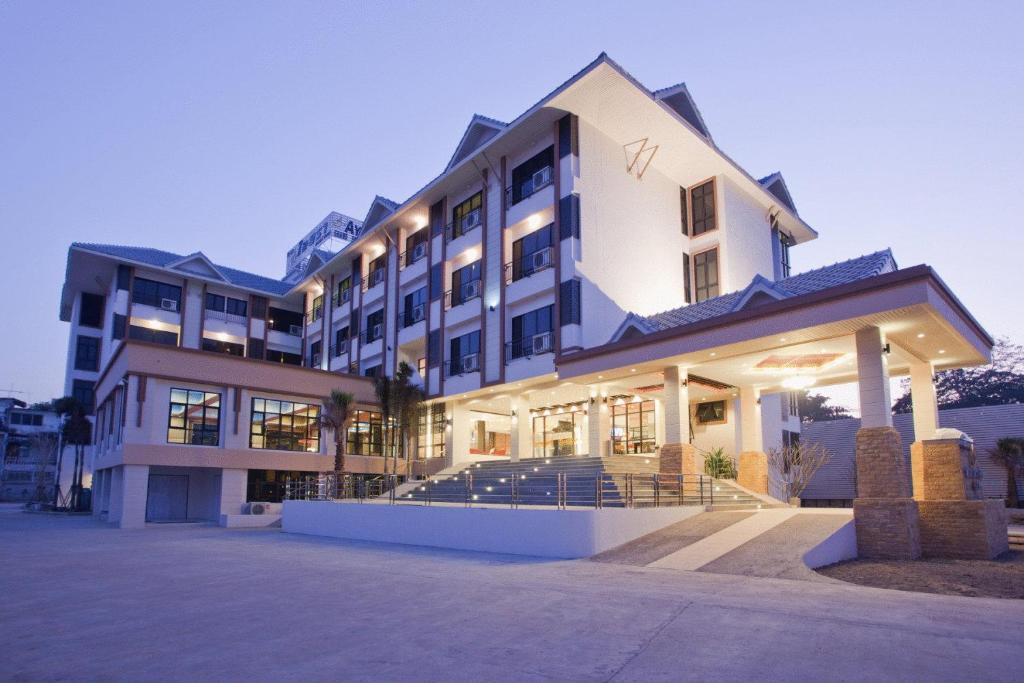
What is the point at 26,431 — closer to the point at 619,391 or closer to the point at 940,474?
the point at 619,391

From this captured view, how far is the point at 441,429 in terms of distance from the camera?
33031 mm

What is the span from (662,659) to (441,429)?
27.5 m

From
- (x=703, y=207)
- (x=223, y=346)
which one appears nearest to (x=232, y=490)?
(x=223, y=346)

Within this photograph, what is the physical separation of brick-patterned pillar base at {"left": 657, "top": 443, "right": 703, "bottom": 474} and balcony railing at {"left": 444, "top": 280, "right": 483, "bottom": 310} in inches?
475

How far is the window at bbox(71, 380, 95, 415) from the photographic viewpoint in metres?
43.7

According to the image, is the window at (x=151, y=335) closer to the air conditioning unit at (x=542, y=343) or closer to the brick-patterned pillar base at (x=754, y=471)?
the air conditioning unit at (x=542, y=343)

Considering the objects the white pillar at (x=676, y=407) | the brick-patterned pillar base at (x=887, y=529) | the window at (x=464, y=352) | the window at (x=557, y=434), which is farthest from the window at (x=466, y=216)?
the brick-patterned pillar base at (x=887, y=529)

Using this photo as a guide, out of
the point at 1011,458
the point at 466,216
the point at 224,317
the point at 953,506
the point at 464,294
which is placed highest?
the point at 466,216

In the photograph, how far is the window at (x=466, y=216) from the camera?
3070 cm

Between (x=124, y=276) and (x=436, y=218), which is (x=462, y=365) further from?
(x=124, y=276)

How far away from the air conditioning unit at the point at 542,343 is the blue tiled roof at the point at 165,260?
25.0 m

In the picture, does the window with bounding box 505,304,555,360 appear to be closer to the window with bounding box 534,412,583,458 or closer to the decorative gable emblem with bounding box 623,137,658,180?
the window with bounding box 534,412,583,458

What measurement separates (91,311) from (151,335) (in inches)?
349

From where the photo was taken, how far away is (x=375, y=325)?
123 feet
